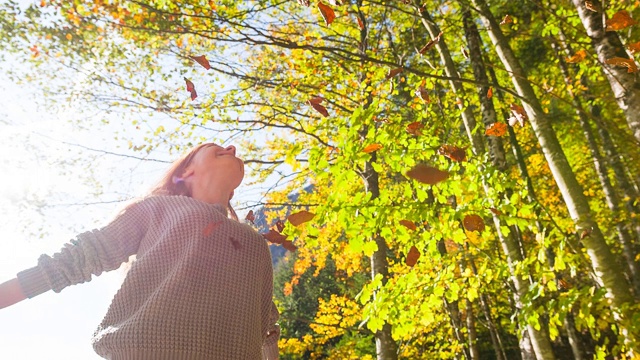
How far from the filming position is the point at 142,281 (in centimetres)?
148

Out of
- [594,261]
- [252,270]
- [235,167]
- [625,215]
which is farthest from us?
[625,215]

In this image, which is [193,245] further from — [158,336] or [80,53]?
[80,53]

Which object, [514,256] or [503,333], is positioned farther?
[503,333]

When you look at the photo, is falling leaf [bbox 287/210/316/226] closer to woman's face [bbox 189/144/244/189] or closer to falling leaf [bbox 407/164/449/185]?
woman's face [bbox 189/144/244/189]

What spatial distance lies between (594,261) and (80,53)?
315 inches

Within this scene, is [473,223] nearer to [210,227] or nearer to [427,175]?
[427,175]

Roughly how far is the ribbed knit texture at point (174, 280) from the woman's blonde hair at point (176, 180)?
0.28 metres

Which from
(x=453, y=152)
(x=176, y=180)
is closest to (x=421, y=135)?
(x=453, y=152)

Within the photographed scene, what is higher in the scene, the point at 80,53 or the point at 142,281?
the point at 80,53

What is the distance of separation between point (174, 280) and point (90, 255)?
31cm

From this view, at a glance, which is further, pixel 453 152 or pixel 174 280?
pixel 453 152

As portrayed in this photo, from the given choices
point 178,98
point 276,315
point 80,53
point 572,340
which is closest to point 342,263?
point 572,340

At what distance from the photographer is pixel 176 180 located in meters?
2.07

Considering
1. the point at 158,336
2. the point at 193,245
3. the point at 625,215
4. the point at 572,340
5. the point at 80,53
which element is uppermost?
the point at 80,53
